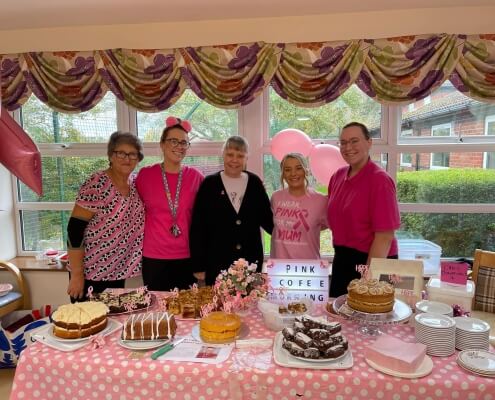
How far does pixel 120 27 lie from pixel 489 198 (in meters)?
3.13

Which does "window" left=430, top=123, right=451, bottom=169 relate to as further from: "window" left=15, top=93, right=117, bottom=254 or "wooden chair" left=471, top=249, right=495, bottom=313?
"window" left=15, top=93, right=117, bottom=254

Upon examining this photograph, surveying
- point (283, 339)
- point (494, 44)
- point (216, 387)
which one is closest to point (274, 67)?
point (494, 44)

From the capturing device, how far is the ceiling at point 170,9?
243 cm

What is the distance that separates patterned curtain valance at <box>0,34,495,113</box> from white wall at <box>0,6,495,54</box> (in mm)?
118

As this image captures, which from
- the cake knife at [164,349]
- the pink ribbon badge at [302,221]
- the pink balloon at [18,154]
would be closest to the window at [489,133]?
the pink ribbon badge at [302,221]

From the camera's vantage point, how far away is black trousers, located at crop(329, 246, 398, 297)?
213 centimetres

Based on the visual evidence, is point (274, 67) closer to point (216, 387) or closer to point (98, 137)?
point (98, 137)

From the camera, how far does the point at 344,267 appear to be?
2178 millimetres

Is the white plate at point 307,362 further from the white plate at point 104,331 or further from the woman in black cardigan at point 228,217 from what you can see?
the woman in black cardigan at point 228,217

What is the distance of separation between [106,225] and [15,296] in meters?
1.32

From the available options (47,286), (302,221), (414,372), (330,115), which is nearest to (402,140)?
(330,115)

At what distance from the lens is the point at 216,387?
4.12 ft

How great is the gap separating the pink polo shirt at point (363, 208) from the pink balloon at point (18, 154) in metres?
2.02

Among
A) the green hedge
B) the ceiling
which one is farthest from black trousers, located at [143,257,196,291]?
the green hedge
